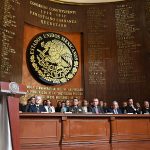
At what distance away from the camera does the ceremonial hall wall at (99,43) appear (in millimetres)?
7867

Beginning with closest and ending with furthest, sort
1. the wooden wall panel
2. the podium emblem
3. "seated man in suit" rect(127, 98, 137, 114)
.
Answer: the podium emblem → the wooden wall panel → "seated man in suit" rect(127, 98, 137, 114)

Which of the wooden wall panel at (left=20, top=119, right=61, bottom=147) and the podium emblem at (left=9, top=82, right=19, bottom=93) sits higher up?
the podium emblem at (left=9, top=82, right=19, bottom=93)

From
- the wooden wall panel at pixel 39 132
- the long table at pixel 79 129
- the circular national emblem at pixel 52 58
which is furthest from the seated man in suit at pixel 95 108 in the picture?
the wooden wall panel at pixel 39 132

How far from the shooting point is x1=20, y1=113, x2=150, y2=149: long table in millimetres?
4834

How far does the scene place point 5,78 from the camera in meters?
6.52

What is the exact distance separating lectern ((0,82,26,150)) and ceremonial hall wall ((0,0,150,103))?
485 centimetres

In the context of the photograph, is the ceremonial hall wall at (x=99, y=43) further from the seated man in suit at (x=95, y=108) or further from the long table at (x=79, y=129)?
the long table at (x=79, y=129)

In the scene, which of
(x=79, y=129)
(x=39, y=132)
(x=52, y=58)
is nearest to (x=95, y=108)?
(x=79, y=129)

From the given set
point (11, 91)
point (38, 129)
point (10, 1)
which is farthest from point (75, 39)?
point (11, 91)

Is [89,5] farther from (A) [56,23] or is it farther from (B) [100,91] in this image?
(B) [100,91]

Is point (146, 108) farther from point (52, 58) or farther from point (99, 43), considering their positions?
point (52, 58)

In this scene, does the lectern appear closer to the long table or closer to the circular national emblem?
A: the long table

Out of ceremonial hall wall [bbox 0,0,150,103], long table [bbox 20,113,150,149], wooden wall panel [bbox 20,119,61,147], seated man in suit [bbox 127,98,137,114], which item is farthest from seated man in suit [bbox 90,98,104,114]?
wooden wall panel [bbox 20,119,61,147]

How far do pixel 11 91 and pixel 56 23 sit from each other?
5.94m
